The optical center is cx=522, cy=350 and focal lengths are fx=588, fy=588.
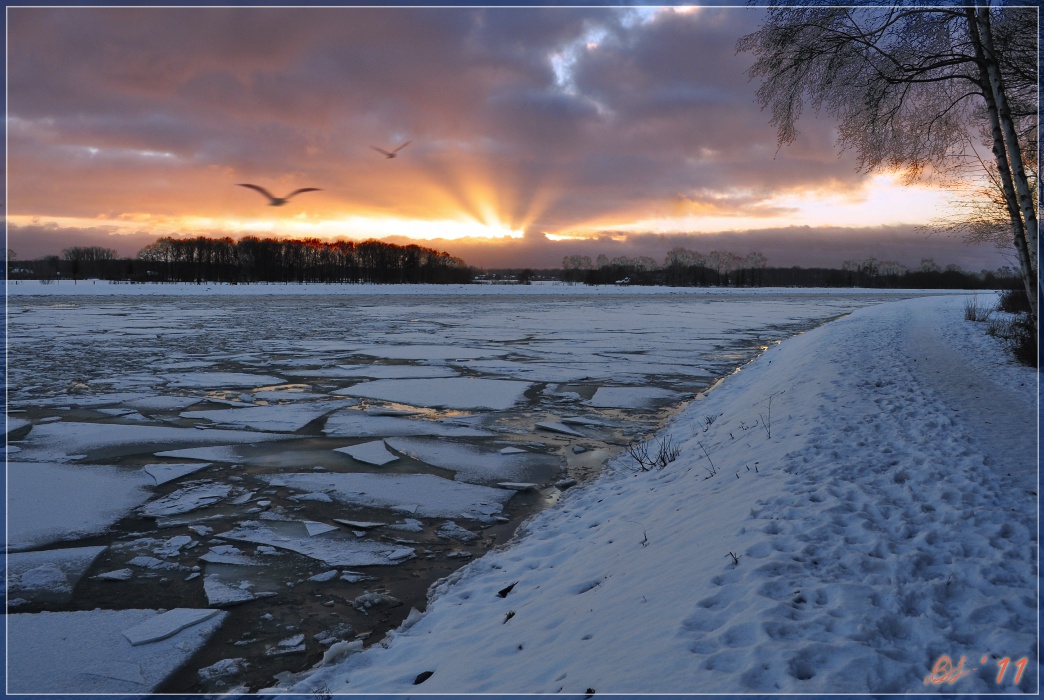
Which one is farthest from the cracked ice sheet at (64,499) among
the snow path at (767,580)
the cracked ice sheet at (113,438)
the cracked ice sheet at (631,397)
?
the cracked ice sheet at (631,397)

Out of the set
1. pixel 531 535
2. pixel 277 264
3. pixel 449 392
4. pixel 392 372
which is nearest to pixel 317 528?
pixel 531 535

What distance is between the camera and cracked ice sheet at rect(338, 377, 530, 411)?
894 cm

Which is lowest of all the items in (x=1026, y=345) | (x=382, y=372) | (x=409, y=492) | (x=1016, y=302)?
(x=409, y=492)

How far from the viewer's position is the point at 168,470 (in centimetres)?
571

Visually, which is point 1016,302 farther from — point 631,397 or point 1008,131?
point 631,397

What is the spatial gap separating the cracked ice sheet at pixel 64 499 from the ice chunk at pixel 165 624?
1.55m

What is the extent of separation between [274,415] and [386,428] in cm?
168

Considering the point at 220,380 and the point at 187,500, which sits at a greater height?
the point at 220,380

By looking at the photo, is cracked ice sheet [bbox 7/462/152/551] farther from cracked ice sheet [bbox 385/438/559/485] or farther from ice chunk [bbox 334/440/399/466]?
cracked ice sheet [bbox 385/438/559/485]

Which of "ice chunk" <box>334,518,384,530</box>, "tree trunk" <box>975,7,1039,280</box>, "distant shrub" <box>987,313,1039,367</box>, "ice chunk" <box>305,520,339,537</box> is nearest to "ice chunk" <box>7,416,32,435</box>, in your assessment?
"ice chunk" <box>305,520,339,537</box>

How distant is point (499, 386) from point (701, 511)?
20.6ft

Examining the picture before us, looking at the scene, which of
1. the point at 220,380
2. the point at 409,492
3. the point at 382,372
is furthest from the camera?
the point at 382,372

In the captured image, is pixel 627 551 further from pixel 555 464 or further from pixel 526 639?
pixel 555 464

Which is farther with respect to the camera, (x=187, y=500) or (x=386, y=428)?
(x=386, y=428)
